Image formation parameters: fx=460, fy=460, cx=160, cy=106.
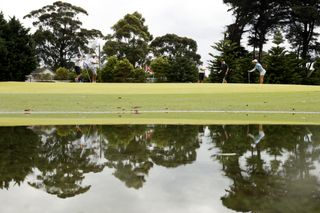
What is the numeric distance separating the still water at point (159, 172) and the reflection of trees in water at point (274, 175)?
0.01 meters

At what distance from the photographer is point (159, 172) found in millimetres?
6438

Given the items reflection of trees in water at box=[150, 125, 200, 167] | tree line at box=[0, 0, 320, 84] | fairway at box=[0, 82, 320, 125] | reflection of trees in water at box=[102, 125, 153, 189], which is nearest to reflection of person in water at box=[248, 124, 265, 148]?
reflection of trees in water at box=[150, 125, 200, 167]

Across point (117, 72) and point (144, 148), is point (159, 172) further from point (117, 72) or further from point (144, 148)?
point (117, 72)

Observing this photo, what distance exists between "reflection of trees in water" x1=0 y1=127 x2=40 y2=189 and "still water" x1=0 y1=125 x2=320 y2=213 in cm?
1

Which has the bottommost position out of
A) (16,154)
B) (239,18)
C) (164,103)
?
(16,154)

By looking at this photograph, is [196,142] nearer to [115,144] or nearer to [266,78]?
[115,144]

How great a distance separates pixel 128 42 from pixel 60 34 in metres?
Result: 12.7

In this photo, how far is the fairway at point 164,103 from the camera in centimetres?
1659

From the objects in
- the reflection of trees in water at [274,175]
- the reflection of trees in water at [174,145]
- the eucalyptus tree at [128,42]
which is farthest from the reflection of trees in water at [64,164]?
the eucalyptus tree at [128,42]

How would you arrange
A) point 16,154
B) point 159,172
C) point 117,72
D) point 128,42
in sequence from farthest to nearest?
1. point 128,42
2. point 117,72
3. point 16,154
4. point 159,172

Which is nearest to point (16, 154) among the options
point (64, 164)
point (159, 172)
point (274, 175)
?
Result: point (64, 164)

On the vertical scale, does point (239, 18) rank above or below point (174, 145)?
above

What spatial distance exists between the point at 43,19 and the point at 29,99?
197ft

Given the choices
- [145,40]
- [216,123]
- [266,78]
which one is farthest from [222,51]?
A: [216,123]
